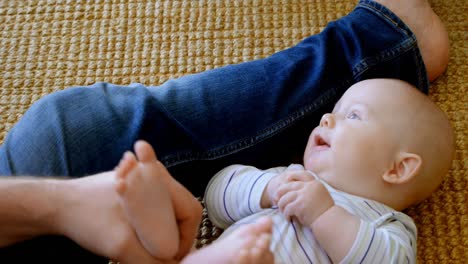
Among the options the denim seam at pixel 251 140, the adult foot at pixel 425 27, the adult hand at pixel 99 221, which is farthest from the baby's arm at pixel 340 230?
the adult foot at pixel 425 27

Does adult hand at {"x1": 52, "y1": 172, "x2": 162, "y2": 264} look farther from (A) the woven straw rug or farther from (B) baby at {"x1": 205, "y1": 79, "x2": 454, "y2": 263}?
(A) the woven straw rug

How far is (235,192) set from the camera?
29.1 inches

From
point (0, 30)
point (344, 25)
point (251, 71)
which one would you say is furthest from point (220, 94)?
point (0, 30)

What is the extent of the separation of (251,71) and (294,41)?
9.3 inches

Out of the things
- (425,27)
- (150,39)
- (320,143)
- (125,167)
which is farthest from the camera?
(150,39)

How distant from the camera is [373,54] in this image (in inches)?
32.0

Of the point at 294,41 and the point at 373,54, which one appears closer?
the point at 373,54

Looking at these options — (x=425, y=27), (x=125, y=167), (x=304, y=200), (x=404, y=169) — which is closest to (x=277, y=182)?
(x=304, y=200)

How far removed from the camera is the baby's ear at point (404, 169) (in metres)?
0.72

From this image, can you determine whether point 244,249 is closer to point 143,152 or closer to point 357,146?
point 143,152

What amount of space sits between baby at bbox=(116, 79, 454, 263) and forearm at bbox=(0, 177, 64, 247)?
21 cm

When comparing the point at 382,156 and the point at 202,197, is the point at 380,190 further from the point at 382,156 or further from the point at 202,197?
the point at 202,197

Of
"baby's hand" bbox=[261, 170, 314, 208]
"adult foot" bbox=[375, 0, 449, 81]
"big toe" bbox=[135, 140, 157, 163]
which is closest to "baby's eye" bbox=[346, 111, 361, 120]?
"baby's hand" bbox=[261, 170, 314, 208]

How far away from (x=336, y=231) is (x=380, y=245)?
0.06 meters
